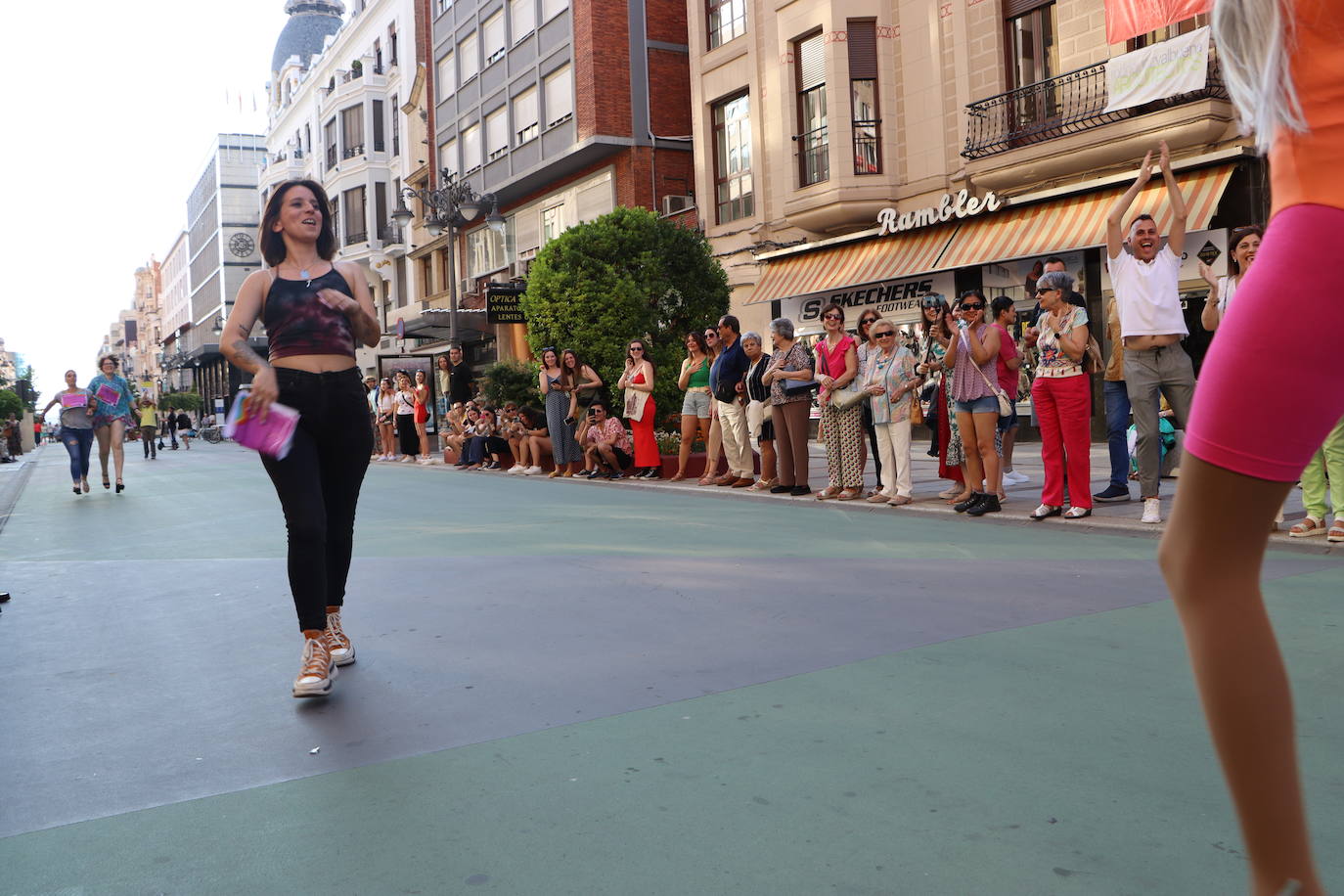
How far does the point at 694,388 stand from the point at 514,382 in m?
5.43

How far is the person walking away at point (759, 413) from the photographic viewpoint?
1162cm

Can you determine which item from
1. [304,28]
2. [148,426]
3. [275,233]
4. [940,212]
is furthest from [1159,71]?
[304,28]

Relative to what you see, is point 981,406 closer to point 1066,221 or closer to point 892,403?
point 892,403

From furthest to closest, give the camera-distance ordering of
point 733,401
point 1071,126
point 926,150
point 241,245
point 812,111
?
1. point 241,245
2. point 812,111
3. point 926,150
4. point 1071,126
5. point 733,401

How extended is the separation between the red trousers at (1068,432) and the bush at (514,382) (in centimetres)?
1093

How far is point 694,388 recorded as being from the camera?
13.4m

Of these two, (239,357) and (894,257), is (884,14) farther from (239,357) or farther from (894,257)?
(239,357)

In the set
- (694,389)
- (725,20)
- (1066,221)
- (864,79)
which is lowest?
(694,389)

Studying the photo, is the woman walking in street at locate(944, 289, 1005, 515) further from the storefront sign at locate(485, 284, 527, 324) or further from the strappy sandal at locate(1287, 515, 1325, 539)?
the storefront sign at locate(485, 284, 527, 324)

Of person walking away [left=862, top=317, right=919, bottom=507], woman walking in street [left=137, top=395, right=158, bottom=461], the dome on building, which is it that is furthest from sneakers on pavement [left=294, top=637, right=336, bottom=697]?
the dome on building

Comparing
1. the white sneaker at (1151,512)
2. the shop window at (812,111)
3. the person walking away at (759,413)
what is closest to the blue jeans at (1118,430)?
the white sneaker at (1151,512)

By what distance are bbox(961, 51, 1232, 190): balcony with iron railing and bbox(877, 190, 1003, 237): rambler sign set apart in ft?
1.50

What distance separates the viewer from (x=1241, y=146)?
1480 centimetres

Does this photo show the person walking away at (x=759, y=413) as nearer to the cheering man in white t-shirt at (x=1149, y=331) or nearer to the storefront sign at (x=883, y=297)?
the cheering man in white t-shirt at (x=1149, y=331)
